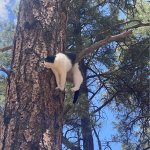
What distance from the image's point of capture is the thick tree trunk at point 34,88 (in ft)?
6.71

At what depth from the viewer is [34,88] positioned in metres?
2.15

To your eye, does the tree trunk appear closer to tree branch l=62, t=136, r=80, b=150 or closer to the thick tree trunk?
tree branch l=62, t=136, r=80, b=150

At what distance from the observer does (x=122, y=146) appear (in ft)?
17.2

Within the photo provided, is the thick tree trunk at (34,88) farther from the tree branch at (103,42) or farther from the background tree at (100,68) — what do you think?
the background tree at (100,68)

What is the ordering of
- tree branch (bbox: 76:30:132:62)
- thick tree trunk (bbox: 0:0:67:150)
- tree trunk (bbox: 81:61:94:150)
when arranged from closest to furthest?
thick tree trunk (bbox: 0:0:67:150)
tree branch (bbox: 76:30:132:62)
tree trunk (bbox: 81:61:94:150)

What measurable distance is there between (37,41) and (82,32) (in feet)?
10.2

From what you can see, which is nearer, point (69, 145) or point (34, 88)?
point (34, 88)

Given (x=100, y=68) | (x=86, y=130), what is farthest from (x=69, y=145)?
(x=100, y=68)

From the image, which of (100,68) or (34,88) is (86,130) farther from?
(34,88)

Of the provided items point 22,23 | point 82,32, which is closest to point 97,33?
point 82,32

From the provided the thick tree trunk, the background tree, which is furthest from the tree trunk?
the thick tree trunk

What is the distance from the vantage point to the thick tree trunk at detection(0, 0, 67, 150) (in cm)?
204

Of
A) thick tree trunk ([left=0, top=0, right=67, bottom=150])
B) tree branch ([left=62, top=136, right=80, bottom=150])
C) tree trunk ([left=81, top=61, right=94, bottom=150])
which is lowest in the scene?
thick tree trunk ([left=0, top=0, right=67, bottom=150])

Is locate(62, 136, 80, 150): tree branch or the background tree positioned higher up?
the background tree
